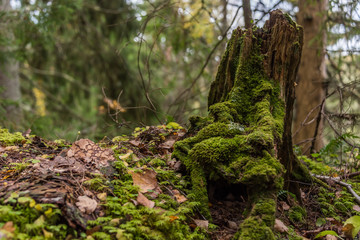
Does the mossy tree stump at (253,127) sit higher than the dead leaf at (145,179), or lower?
higher

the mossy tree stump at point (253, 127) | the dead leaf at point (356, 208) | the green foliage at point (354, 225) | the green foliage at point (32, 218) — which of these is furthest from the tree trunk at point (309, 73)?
the green foliage at point (32, 218)

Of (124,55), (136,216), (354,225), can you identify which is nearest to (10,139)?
(136,216)

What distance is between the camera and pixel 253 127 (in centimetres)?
293

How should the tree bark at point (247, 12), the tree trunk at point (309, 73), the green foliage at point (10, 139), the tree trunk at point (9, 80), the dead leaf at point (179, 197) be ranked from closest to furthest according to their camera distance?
the dead leaf at point (179, 197) → the green foliage at point (10, 139) → the tree bark at point (247, 12) → the tree trunk at point (309, 73) → the tree trunk at point (9, 80)

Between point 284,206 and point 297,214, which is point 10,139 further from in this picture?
point 297,214

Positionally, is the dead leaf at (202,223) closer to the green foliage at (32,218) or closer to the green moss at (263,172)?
the green moss at (263,172)

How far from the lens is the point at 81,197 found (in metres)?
2.16

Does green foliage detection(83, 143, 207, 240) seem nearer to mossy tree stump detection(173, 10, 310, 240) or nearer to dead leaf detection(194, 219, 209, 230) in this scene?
dead leaf detection(194, 219, 209, 230)

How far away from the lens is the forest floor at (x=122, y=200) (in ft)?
6.17

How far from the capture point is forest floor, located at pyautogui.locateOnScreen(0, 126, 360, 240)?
6.17 ft

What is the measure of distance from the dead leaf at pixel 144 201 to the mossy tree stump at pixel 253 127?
0.49 m

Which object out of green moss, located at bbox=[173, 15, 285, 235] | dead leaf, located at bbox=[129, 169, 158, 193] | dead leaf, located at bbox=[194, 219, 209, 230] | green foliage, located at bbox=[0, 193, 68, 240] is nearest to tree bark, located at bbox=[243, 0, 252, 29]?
green moss, located at bbox=[173, 15, 285, 235]

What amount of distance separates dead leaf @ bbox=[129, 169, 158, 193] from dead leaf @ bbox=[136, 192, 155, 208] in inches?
5.5

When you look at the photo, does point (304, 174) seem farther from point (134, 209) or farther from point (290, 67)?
point (134, 209)
